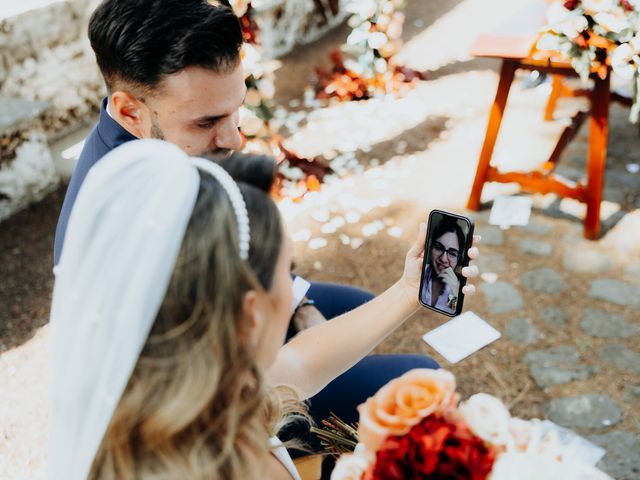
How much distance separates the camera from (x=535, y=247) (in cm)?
349

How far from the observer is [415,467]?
96 centimetres

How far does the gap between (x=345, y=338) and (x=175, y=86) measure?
0.96 m

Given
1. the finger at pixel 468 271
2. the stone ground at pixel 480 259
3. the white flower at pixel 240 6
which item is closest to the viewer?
the finger at pixel 468 271

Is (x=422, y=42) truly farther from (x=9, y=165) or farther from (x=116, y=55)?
(x=116, y=55)

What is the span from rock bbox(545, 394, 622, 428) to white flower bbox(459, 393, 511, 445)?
1.76 metres

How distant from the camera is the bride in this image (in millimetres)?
955

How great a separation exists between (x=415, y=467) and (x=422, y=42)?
5.77 metres

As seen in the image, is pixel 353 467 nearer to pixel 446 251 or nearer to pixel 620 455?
pixel 446 251

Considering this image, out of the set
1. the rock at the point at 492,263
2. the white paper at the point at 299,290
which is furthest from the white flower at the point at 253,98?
the white paper at the point at 299,290

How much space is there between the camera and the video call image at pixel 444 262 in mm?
1619

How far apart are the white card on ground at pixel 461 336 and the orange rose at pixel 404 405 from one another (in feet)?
6.13

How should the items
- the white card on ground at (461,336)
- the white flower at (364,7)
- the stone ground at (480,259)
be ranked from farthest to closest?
the white flower at (364,7), the white card on ground at (461,336), the stone ground at (480,259)

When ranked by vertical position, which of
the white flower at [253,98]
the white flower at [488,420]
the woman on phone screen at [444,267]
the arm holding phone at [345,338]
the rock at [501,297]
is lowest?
the rock at [501,297]

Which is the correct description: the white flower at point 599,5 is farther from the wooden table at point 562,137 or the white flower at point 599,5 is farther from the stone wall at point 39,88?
the stone wall at point 39,88
